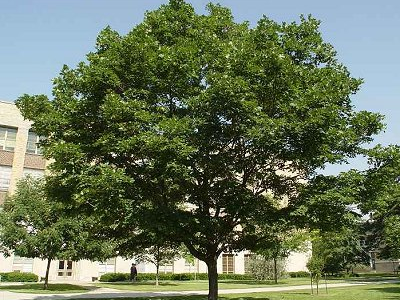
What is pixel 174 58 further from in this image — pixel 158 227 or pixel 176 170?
pixel 158 227

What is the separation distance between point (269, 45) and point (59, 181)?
9410mm

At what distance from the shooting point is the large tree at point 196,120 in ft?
45.5

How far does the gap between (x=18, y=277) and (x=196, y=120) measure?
33.0 meters

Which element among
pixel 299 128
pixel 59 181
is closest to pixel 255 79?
pixel 299 128

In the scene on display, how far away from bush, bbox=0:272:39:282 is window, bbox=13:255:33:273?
2.49 meters

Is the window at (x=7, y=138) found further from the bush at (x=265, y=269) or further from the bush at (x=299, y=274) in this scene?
the bush at (x=299, y=274)

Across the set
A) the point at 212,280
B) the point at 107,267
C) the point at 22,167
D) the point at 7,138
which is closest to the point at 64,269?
the point at 107,267

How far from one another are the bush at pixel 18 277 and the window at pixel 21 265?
8.18 feet

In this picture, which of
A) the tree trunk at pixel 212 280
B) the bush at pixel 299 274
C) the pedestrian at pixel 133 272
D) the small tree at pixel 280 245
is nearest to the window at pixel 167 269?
the pedestrian at pixel 133 272

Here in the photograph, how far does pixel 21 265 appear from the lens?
4284 cm

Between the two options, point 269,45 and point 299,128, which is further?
point 269,45

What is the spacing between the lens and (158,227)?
14648 millimetres

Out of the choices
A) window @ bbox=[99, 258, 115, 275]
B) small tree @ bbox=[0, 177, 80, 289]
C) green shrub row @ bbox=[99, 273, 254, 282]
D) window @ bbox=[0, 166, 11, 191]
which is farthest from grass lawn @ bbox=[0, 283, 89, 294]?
window @ bbox=[99, 258, 115, 275]

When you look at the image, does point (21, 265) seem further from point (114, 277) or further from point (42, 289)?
point (42, 289)
